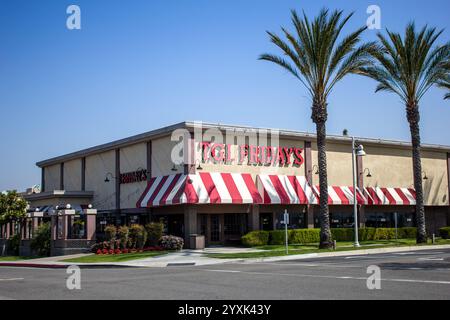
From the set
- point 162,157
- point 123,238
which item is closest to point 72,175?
point 162,157

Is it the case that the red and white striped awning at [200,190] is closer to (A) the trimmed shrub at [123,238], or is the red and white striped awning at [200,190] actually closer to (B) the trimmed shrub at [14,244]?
(A) the trimmed shrub at [123,238]

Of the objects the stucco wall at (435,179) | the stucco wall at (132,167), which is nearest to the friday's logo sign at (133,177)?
the stucco wall at (132,167)

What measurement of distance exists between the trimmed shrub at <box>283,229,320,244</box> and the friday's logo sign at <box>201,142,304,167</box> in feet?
16.1

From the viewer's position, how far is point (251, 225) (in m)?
37.8

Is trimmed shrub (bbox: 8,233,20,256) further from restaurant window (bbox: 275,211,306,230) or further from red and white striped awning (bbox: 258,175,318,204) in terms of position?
restaurant window (bbox: 275,211,306,230)

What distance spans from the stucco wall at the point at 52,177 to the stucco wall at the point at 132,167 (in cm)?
1292

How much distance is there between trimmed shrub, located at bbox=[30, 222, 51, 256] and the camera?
122ft

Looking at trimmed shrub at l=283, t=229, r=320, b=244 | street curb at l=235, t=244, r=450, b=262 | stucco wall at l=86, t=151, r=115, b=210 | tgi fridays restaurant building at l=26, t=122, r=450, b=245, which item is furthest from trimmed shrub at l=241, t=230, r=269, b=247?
stucco wall at l=86, t=151, r=115, b=210

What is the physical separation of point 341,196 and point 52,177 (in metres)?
27.7

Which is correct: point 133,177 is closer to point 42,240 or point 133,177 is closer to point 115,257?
point 42,240
